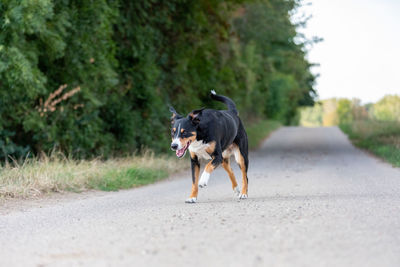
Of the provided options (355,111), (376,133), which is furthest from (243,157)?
(355,111)

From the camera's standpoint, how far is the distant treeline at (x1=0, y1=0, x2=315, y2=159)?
1280 centimetres

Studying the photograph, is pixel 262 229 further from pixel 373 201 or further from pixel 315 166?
pixel 315 166

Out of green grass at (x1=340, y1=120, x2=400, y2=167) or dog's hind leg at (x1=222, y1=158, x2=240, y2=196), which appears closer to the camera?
dog's hind leg at (x1=222, y1=158, x2=240, y2=196)

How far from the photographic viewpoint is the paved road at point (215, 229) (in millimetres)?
4695

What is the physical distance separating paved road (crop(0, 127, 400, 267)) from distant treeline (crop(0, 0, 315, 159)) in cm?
395

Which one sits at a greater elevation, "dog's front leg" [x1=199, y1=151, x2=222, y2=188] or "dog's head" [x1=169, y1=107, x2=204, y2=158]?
"dog's head" [x1=169, y1=107, x2=204, y2=158]

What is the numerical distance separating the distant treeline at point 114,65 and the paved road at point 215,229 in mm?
3951

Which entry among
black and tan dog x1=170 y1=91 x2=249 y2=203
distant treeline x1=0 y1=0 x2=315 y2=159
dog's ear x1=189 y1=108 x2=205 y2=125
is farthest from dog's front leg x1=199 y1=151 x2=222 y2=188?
distant treeline x1=0 y1=0 x2=315 y2=159

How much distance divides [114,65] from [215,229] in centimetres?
1139

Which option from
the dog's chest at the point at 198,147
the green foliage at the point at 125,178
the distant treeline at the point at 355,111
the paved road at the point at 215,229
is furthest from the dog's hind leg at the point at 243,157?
the distant treeline at the point at 355,111

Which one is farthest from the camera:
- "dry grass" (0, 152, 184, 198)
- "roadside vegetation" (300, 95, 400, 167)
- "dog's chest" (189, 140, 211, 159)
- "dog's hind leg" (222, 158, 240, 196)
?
"roadside vegetation" (300, 95, 400, 167)

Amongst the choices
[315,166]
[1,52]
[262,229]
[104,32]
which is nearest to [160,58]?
[104,32]

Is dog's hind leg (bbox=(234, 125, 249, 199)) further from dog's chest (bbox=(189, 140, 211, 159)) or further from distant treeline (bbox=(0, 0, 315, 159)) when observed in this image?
distant treeline (bbox=(0, 0, 315, 159))

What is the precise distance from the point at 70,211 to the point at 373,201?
4561 mm
